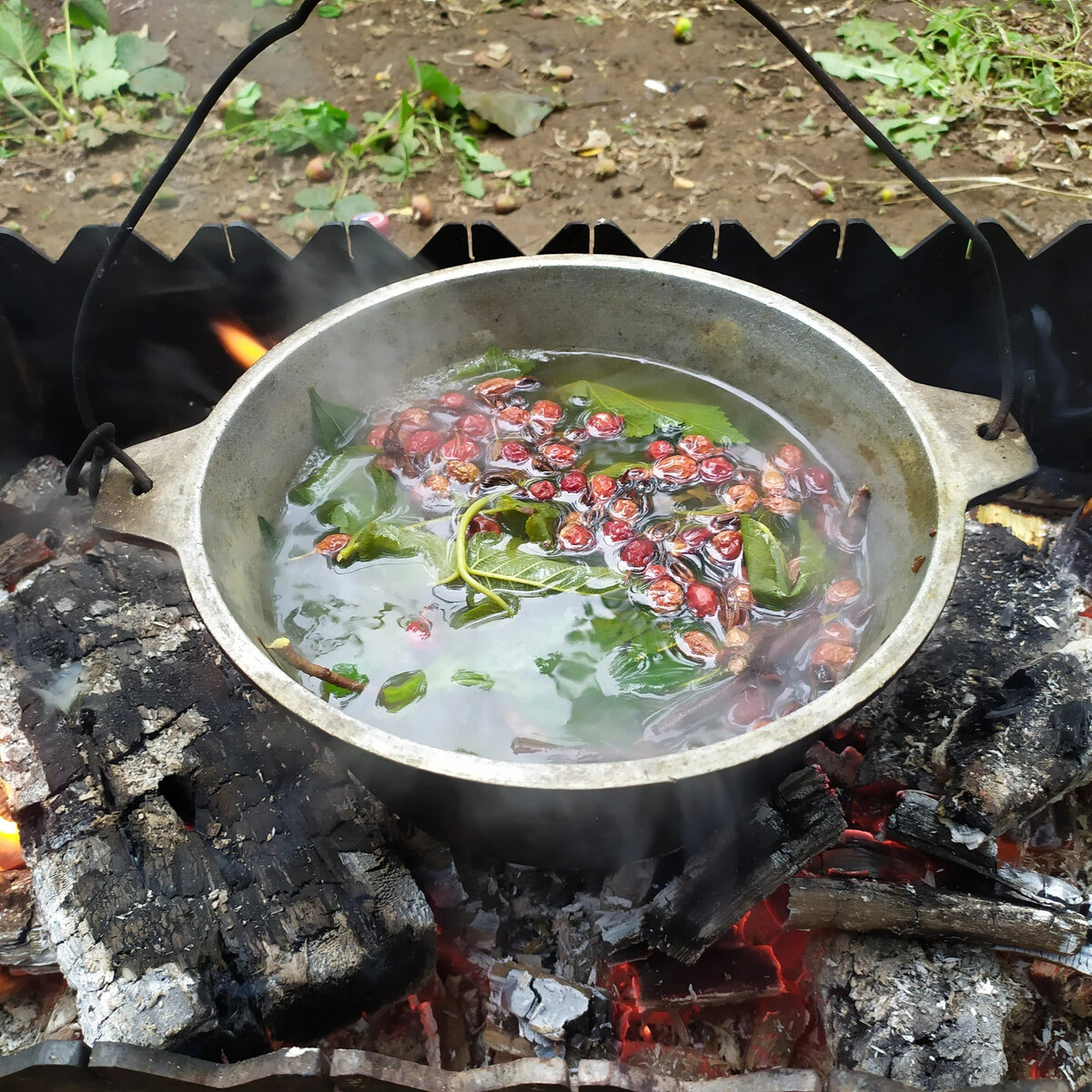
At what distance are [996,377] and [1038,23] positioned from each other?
4111 millimetres

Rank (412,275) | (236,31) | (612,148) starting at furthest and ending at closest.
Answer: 1. (236,31)
2. (612,148)
3. (412,275)

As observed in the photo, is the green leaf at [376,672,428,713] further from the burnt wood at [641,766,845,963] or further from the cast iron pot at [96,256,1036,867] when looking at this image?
the burnt wood at [641,766,845,963]

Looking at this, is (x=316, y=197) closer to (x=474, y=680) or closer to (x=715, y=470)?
(x=715, y=470)

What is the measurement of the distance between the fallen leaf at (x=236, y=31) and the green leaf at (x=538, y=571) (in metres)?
5.52

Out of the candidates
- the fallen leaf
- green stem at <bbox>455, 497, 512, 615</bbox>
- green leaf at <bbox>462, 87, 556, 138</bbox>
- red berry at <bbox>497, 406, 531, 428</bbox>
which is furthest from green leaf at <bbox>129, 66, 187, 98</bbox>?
green stem at <bbox>455, 497, 512, 615</bbox>

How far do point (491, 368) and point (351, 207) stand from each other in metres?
2.83

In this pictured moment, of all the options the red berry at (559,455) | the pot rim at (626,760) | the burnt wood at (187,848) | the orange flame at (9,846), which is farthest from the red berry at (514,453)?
the orange flame at (9,846)

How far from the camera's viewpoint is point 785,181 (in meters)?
5.50

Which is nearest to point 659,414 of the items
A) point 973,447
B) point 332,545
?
point 973,447

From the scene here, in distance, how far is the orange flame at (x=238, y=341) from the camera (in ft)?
12.9

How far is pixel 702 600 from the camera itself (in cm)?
246

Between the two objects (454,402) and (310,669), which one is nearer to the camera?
(310,669)

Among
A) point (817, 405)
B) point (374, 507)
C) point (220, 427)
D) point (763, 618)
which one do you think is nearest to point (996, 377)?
point (817, 405)

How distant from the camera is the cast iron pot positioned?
1811 mm
